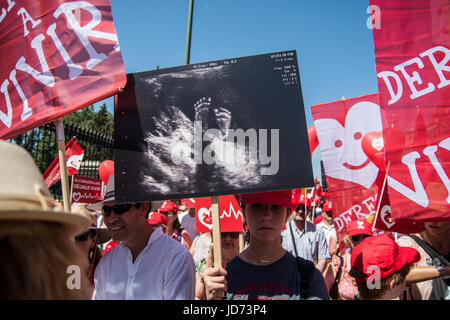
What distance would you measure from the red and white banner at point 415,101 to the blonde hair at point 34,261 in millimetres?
2434

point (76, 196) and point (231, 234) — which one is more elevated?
point (76, 196)

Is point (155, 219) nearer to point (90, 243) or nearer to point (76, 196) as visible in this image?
point (76, 196)

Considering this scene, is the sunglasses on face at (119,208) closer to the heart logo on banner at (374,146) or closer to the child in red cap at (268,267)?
the child in red cap at (268,267)

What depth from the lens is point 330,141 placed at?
514 centimetres

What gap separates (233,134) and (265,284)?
89cm

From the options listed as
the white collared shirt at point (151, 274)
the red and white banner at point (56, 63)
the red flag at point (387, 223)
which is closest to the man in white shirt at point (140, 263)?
the white collared shirt at point (151, 274)

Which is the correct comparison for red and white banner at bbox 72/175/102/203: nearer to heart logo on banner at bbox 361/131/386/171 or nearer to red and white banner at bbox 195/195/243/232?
red and white banner at bbox 195/195/243/232

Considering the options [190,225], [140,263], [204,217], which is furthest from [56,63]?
[190,225]

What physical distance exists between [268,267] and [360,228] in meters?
2.85

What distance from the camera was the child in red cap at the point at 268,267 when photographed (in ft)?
6.98

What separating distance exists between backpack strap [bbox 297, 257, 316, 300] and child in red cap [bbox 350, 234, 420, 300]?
358 mm

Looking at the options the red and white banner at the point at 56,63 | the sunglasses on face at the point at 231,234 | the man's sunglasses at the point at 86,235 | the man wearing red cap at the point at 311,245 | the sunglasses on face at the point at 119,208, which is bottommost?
the man wearing red cap at the point at 311,245

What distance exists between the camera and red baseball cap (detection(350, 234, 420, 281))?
2.25 metres

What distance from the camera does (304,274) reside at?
2.17 metres
